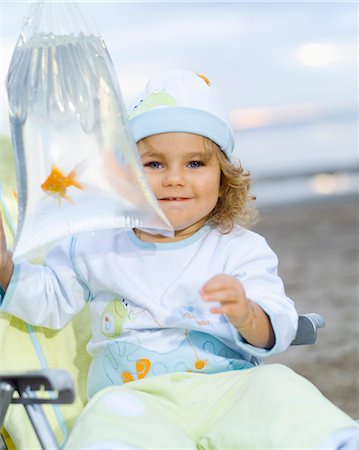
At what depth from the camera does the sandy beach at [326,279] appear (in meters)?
5.02

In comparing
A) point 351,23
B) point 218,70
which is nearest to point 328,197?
point 351,23

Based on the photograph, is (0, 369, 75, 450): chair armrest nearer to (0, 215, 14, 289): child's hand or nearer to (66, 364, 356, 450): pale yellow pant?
(66, 364, 356, 450): pale yellow pant

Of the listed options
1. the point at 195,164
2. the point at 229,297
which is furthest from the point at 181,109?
the point at 229,297

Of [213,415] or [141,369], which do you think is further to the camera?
[141,369]

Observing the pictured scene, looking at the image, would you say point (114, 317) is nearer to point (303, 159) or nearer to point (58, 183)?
point (58, 183)

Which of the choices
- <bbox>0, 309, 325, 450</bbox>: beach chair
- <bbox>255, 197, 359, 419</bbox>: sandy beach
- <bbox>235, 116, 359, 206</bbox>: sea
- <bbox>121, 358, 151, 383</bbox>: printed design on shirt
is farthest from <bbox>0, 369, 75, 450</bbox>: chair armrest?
<bbox>235, 116, 359, 206</bbox>: sea

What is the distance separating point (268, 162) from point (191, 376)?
13152 mm

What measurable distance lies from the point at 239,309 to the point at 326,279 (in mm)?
5107

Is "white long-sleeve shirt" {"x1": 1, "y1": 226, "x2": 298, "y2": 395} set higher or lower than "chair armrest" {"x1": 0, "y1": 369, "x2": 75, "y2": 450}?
lower

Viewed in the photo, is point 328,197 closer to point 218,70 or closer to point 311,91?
point 218,70

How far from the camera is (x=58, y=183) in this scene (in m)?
2.13

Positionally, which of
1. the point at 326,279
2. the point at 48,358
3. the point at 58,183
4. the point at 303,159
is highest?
the point at 58,183

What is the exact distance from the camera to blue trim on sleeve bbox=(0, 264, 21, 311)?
2.33 meters

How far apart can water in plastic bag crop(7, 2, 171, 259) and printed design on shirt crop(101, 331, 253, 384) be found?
359 mm
